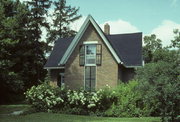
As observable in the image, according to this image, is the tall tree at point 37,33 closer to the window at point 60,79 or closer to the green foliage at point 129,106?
the window at point 60,79

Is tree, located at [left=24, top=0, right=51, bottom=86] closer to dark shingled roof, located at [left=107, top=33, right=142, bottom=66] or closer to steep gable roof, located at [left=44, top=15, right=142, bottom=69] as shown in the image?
steep gable roof, located at [left=44, top=15, right=142, bottom=69]

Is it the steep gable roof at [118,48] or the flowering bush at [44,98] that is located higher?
the steep gable roof at [118,48]

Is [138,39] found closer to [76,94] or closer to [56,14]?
[76,94]

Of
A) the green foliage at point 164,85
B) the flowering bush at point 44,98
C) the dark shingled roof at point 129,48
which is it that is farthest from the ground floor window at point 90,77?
the green foliage at point 164,85

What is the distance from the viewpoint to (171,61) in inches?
587

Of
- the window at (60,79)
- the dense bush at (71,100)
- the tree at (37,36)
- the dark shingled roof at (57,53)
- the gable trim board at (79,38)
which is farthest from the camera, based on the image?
the tree at (37,36)

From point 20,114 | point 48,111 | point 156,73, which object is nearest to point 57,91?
point 48,111

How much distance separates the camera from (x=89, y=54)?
26016 mm

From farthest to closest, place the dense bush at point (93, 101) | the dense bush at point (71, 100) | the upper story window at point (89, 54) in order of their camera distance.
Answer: the upper story window at point (89, 54) → the dense bush at point (71, 100) → the dense bush at point (93, 101)

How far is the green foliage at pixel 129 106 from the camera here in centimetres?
1873

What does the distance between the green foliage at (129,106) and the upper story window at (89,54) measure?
662 cm

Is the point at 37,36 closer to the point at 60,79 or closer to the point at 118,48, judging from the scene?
the point at 60,79

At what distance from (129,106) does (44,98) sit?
23.5 ft

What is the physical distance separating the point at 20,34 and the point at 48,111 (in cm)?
1512
